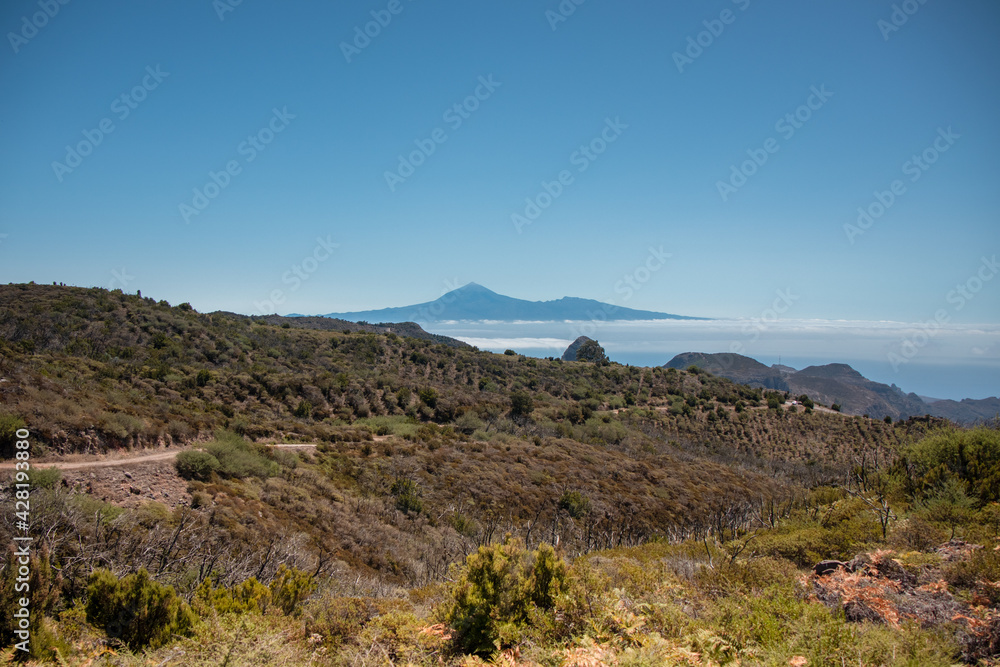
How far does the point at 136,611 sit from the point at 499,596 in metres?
3.45

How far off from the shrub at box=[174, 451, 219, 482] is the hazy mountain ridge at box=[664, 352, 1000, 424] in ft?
351

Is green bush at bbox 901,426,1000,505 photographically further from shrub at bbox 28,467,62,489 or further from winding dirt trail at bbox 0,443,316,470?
winding dirt trail at bbox 0,443,316,470

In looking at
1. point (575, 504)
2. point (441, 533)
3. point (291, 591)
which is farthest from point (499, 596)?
point (575, 504)

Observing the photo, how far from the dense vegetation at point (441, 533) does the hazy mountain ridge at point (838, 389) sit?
95988 mm

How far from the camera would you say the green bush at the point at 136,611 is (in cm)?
411

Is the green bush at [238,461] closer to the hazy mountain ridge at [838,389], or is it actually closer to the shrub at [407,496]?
the shrub at [407,496]

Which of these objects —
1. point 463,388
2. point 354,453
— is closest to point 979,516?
point 354,453

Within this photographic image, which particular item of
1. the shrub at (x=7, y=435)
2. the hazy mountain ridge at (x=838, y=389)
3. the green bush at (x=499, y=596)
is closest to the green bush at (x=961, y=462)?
the green bush at (x=499, y=596)

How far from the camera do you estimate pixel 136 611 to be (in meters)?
4.18

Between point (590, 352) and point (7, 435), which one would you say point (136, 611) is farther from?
point (590, 352)

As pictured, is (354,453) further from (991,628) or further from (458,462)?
(991,628)

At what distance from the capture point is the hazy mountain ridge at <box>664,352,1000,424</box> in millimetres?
106625

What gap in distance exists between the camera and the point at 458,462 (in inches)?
714

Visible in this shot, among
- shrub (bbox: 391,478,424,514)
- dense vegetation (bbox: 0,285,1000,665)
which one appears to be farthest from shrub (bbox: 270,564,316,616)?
shrub (bbox: 391,478,424,514)
